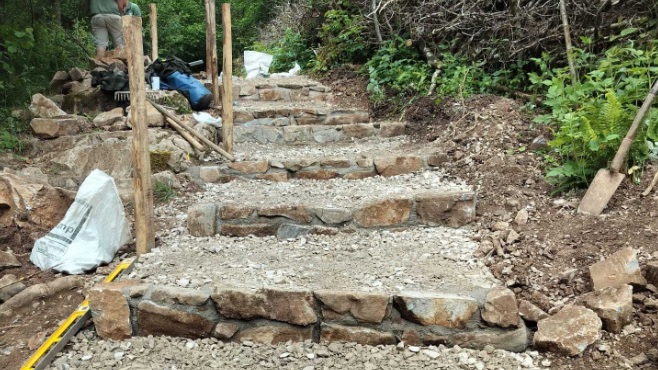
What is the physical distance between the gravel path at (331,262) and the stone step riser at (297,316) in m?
0.09

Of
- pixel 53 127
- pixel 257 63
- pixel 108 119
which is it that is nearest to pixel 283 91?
pixel 257 63

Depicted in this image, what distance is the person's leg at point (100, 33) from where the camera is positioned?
19.6 ft

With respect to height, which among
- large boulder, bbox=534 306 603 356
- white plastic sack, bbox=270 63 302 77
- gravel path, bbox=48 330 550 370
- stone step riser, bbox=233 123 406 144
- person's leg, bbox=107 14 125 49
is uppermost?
person's leg, bbox=107 14 125 49

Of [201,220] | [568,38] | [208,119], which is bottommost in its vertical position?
[201,220]

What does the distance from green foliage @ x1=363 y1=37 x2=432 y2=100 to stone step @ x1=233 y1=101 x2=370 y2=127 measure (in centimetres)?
A: 34

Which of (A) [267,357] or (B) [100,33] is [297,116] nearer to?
(B) [100,33]

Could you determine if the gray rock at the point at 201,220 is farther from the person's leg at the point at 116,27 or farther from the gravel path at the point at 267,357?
the person's leg at the point at 116,27

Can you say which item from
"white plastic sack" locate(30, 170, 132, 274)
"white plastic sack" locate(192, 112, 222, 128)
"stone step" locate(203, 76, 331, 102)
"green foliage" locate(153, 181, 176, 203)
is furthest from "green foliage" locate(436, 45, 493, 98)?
"white plastic sack" locate(30, 170, 132, 274)

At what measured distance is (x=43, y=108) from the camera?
4.05 m

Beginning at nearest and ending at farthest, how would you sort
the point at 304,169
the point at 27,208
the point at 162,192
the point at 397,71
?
the point at 27,208
the point at 162,192
the point at 304,169
the point at 397,71

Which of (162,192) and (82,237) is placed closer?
(82,237)

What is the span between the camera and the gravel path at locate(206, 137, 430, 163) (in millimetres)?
3807

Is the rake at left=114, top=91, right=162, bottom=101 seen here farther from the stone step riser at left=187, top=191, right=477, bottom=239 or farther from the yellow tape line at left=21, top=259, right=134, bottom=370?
the yellow tape line at left=21, top=259, right=134, bottom=370

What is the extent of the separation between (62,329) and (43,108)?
2.84 meters
